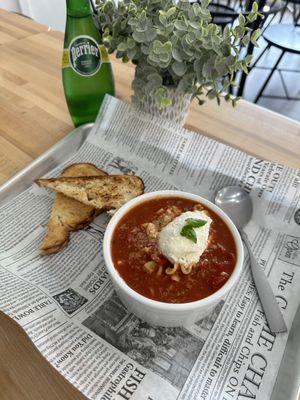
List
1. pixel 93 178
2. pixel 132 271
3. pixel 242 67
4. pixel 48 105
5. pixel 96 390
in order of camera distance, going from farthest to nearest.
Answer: pixel 48 105, pixel 93 178, pixel 242 67, pixel 132 271, pixel 96 390

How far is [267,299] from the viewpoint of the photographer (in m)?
0.67

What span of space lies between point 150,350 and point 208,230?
240 millimetres

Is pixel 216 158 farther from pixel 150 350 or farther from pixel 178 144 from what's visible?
pixel 150 350

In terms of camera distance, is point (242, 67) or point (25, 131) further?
point (25, 131)

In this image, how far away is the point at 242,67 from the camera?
742mm

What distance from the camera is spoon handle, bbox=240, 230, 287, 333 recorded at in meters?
0.63

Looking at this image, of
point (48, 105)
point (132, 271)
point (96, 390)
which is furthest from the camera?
point (48, 105)

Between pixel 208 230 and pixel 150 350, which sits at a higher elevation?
pixel 208 230

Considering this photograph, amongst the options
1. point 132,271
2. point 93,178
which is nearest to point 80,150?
point 93,178

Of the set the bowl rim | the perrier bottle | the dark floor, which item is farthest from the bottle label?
the dark floor

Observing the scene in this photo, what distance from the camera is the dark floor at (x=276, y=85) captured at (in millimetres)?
2730

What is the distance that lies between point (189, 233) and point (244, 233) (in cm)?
24

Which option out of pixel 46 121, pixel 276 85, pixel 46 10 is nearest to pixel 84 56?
pixel 46 121

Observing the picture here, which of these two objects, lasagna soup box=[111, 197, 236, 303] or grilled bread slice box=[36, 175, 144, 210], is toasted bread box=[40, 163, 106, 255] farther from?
lasagna soup box=[111, 197, 236, 303]
